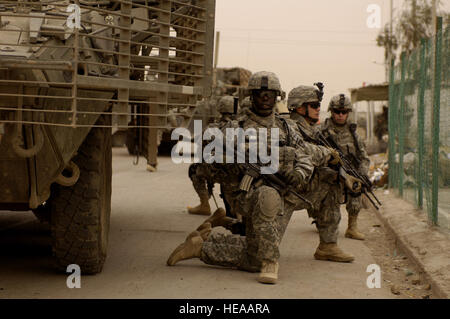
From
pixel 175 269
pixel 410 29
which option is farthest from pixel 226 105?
pixel 410 29

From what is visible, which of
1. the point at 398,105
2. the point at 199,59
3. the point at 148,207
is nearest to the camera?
the point at 199,59

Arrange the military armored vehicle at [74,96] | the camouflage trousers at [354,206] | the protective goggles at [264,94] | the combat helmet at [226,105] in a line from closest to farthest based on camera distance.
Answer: the military armored vehicle at [74,96]
the protective goggles at [264,94]
the camouflage trousers at [354,206]
the combat helmet at [226,105]

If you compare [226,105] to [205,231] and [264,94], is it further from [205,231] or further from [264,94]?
[264,94]

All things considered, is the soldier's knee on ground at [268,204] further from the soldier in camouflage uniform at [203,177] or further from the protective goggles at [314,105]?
the soldier in camouflage uniform at [203,177]

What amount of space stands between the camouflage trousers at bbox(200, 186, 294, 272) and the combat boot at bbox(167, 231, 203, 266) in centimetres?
5

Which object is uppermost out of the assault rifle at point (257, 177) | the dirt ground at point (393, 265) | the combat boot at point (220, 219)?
the assault rifle at point (257, 177)

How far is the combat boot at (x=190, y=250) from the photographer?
6.14 metres

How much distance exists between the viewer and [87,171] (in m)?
5.49

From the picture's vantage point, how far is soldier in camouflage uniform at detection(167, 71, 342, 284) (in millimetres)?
5688

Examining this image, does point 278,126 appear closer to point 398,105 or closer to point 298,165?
point 298,165

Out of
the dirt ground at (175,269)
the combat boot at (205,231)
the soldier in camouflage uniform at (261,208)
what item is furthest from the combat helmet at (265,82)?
the dirt ground at (175,269)

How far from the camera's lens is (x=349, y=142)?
8258mm
